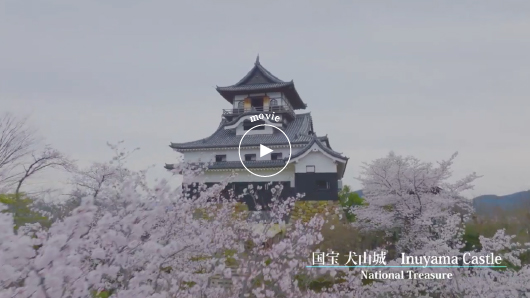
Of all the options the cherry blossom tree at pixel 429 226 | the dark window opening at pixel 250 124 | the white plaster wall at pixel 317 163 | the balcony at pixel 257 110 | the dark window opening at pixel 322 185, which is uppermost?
the balcony at pixel 257 110

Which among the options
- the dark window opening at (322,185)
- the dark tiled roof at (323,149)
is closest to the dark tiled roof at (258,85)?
the dark tiled roof at (323,149)

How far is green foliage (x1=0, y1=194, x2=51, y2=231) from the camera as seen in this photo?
8.09 meters

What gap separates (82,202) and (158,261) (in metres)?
1.43

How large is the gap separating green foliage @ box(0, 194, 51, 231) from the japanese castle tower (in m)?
5.10

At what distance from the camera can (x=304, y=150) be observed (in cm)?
1611

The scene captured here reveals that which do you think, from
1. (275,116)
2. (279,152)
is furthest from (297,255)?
(275,116)

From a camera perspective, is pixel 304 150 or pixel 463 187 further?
pixel 304 150

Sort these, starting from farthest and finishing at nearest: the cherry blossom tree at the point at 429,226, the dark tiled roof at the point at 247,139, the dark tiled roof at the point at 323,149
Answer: the dark tiled roof at the point at 247,139
the dark tiled roof at the point at 323,149
the cherry blossom tree at the point at 429,226

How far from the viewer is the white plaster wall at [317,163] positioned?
16103mm

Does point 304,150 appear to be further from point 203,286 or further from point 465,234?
point 203,286

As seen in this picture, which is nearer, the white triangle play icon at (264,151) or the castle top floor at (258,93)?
the white triangle play icon at (264,151)

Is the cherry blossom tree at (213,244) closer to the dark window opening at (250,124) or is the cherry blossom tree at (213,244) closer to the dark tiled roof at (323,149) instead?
the dark tiled roof at (323,149)

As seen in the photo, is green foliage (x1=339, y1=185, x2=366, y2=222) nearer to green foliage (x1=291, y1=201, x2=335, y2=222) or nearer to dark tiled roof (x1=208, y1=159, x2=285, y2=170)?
green foliage (x1=291, y1=201, x2=335, y2=222)

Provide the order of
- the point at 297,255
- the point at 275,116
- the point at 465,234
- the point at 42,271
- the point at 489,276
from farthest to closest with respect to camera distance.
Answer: the point at 275,116
the point at 465,234
the point at 489,276
the point at 297,255
the point at 42,271
